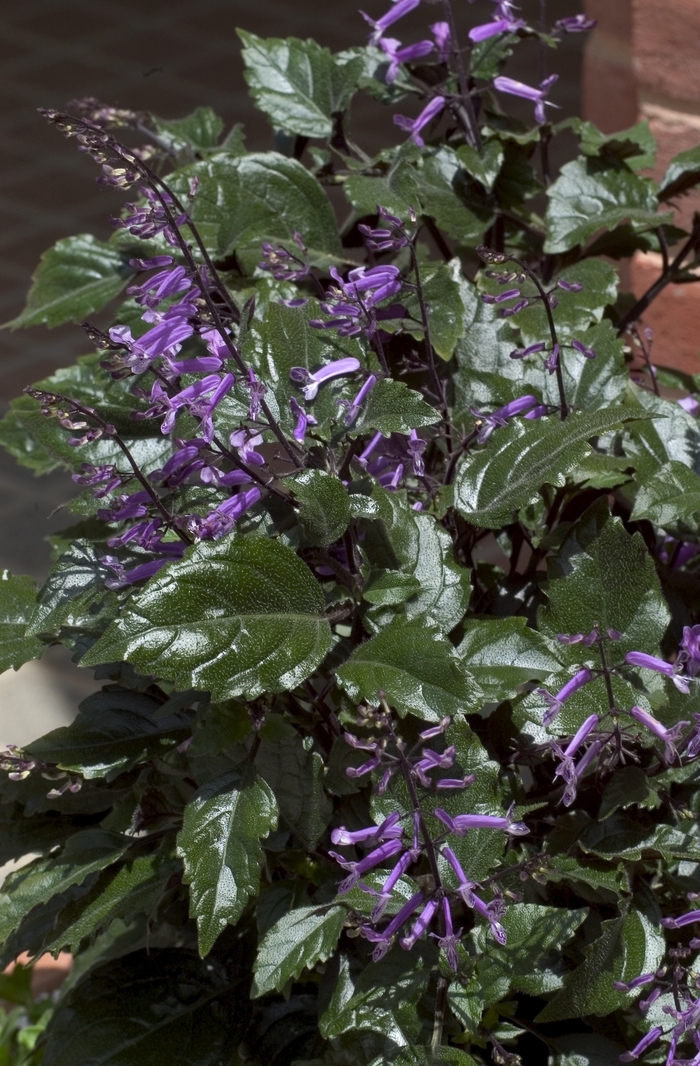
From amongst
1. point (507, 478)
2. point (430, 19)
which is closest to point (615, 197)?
point (507, 478)

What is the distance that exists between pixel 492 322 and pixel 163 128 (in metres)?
0.54

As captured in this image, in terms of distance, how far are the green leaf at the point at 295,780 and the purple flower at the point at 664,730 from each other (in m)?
0.23

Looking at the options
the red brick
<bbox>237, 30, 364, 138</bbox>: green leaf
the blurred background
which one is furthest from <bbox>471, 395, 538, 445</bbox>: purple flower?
the blurred background

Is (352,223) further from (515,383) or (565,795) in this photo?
(565,795)

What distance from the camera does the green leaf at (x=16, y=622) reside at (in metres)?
0.95

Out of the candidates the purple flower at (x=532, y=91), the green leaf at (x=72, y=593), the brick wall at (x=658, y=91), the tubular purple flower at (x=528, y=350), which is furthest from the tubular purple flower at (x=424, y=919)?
Result: the brick wall at (x=658, y=91)

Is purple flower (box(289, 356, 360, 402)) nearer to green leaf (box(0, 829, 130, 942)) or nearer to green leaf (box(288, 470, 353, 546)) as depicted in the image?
green leaf (box(288, 470, 353, 546))

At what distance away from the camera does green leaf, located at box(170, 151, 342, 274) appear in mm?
1190

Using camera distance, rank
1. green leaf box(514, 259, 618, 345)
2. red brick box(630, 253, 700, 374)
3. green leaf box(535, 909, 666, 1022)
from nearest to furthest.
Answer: green leaf box(535, 909, 666, 1022)
green leaf box(514, 259, 618, 345)
red brick box(630, 253, 700, 374)

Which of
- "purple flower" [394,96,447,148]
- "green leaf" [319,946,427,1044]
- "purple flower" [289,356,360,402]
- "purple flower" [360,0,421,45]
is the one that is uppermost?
"purple flower" [360,0,421,45]

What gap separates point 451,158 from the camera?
1250mm

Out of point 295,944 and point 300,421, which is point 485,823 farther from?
point 300,421

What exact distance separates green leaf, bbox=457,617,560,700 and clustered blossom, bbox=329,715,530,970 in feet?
0.22

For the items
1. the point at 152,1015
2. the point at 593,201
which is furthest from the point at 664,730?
the point at 593,201
